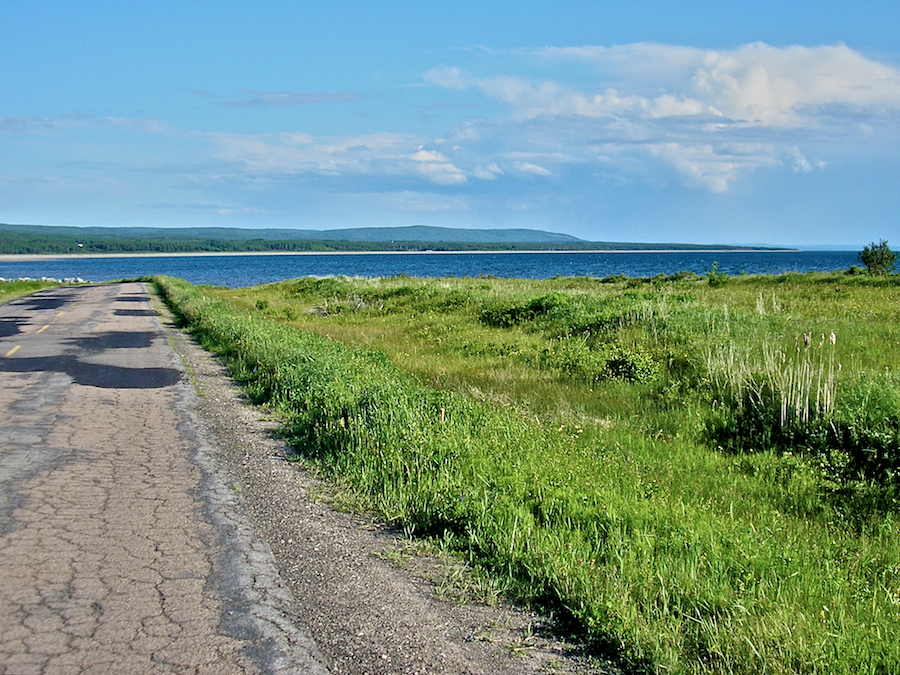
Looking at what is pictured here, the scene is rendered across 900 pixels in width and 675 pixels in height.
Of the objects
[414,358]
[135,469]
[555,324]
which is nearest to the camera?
[135,469]

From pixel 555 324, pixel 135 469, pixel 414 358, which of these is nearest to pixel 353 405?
pixel 135 469

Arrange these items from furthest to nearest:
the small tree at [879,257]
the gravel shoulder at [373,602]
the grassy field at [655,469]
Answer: the small tree at [879,257] → the grassy field at [655,469] → the gravel shoulder at [373,602]

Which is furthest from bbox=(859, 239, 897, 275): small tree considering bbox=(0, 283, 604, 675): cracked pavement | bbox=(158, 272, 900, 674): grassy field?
bbox=(0, 283, 604, 675): cracked pavement

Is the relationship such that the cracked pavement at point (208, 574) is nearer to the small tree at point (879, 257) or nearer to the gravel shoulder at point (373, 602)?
the gravel shoulder at point (373, 602)

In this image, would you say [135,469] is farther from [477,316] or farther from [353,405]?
[477,316]

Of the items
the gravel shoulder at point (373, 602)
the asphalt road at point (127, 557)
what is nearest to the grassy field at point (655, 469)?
the gravel shoulder at point (373, 602)

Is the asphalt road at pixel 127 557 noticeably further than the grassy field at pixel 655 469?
No

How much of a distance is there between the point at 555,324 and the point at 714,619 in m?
14.5

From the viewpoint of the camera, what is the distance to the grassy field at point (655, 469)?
13.8ft

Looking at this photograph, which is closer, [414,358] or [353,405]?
[353,405]

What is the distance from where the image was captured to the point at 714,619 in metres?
4.20

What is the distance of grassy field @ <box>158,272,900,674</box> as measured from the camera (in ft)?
13.8

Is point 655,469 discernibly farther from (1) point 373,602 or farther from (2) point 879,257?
(2) point 879,257

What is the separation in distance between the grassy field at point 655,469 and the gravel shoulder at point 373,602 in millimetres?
323
